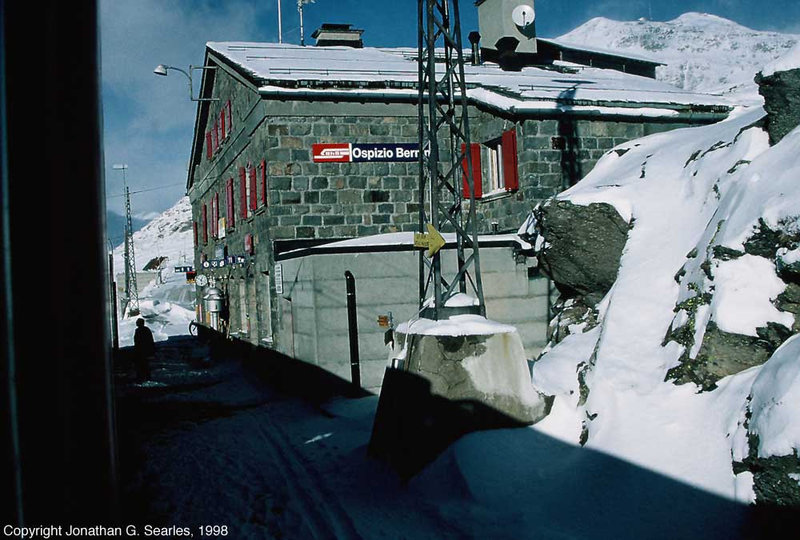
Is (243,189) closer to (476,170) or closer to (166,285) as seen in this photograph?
(476,170)

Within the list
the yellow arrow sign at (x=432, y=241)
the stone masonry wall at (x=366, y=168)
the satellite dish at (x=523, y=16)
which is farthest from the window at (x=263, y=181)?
the satellite dish at (x=523, y=16)

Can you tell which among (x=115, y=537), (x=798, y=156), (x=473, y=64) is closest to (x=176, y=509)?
(x=115, y=537)

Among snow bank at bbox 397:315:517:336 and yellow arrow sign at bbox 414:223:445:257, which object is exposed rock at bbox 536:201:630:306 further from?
snow bank at bbox 397:315:517:336

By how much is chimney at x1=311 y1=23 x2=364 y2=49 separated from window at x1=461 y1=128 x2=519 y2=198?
27.6 ft

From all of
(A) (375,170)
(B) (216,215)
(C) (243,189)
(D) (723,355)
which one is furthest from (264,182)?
(D) (723,355)

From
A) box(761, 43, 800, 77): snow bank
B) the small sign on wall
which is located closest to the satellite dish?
the small sign on wall

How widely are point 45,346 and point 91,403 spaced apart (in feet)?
0.43

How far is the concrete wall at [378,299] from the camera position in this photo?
39.2 ft

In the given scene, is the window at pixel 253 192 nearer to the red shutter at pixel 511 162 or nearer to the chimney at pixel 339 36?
the red shutter at pixel 511 162

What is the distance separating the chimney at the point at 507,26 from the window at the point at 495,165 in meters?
6.72

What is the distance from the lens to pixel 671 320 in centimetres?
734

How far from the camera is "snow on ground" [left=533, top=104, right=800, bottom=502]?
5.62 metres

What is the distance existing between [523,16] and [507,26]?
659 millimetres

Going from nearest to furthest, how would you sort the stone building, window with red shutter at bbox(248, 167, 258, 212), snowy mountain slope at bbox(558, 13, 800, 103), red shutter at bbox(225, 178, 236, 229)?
the stone building < window with red shutter at bbox(248, 167, 258, 212) < red shutter at bbox(225, 178, 236, 229) < snowy mountain slope at bbox(558, 13, 800, 103)
